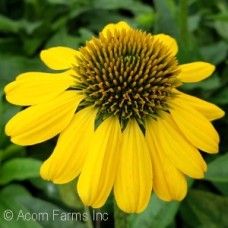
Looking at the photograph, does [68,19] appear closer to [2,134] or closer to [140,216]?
[2,134]

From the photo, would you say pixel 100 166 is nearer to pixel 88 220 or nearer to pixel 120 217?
pixel 120 217

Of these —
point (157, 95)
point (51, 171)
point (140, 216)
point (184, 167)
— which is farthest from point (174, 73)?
point (140, 216)

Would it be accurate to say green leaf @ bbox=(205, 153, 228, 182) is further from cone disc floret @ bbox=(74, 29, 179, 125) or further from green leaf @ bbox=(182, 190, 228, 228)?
cone disc floret @ bbox=(74, 29, 179, 125)

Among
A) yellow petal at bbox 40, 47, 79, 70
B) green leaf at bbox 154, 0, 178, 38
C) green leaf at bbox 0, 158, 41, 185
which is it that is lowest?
green leaf at bbox 0, 158, 41, 185

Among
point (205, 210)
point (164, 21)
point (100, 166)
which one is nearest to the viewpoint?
point (100, 166)

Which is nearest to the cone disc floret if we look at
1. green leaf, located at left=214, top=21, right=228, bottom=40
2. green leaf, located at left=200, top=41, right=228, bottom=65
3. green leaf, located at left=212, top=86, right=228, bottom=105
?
green leaf, located at left=212, top=86, right=228, bottom=105

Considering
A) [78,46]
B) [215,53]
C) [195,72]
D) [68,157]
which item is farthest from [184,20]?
[68,157]

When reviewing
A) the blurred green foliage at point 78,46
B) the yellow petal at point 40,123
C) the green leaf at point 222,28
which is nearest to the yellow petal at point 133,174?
the yellow petal at point 40,123
